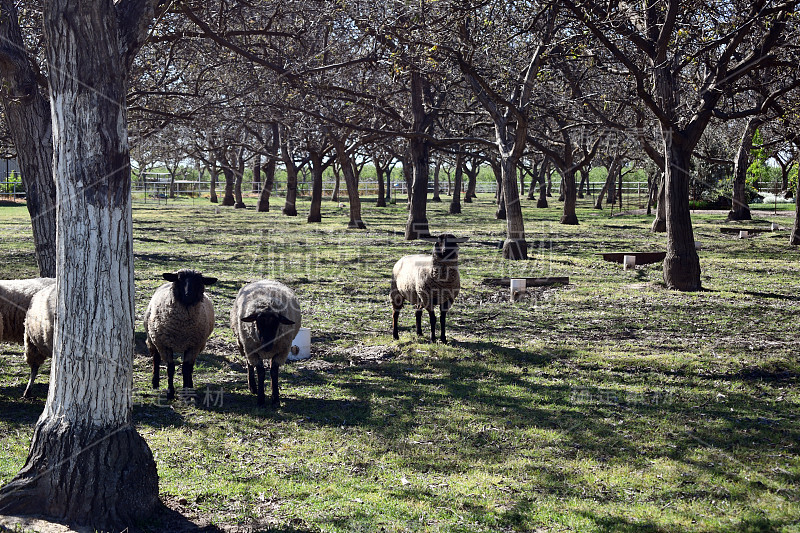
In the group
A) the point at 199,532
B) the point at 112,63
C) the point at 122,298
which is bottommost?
the point at 199,532

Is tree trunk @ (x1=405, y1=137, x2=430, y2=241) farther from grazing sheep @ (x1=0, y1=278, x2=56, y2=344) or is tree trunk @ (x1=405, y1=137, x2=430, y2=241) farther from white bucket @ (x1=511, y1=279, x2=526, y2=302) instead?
grazing sheep @ (x1=0, y1=278, x2=56, y2=344)

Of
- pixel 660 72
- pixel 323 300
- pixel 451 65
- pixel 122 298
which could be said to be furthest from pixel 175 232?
pixel 122 298

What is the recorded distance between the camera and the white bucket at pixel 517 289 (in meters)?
13.7

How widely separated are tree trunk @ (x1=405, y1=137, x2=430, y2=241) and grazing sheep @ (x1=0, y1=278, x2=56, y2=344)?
17.3 m

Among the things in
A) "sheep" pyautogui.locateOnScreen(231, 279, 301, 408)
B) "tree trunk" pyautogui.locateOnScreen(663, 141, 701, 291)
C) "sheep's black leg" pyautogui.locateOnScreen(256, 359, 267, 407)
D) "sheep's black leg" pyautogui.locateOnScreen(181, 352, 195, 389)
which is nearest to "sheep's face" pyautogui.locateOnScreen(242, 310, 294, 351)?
"sheep" pyautogui.locateOnScreen(231, 279, 301, 408)

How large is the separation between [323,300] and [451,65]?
8.95 meters

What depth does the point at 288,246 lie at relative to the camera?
75.2ft

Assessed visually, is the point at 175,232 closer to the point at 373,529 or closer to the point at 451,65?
the point at 451,65

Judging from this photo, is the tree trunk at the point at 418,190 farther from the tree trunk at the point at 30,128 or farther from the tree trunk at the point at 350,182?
the tree trunk at the point at 30,128

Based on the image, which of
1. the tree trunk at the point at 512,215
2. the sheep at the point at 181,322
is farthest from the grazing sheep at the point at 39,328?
→ the tree trunk at the point at 512,215

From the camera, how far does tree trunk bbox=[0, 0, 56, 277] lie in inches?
328

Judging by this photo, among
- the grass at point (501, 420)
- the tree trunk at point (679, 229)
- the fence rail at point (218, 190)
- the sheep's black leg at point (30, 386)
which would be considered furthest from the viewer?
the fence rail at point (218, 190)

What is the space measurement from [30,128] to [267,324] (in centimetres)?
410

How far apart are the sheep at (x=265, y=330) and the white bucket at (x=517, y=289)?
21.2ft
